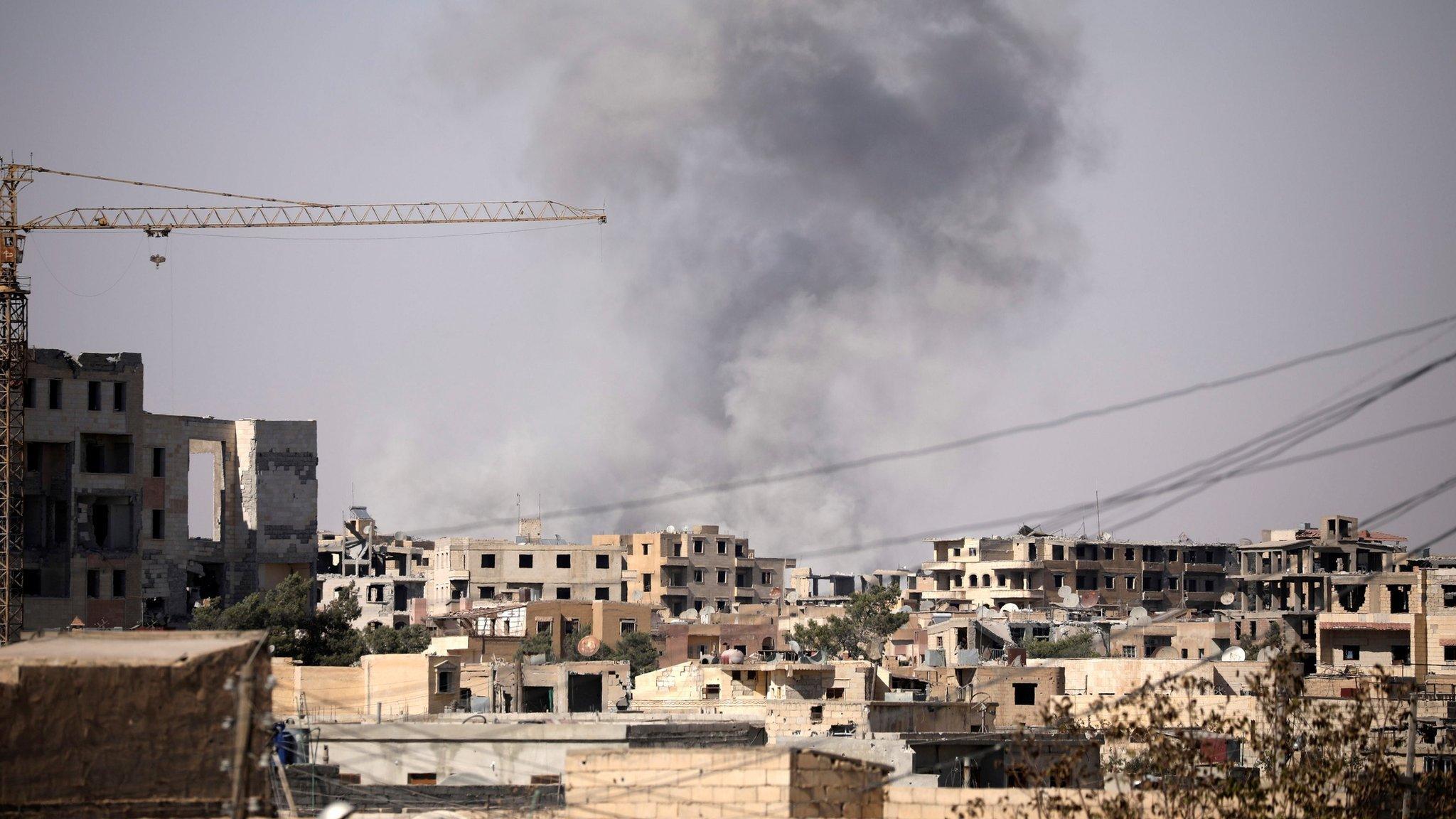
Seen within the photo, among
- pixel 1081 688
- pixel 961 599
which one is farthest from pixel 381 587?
pixel 1081 688

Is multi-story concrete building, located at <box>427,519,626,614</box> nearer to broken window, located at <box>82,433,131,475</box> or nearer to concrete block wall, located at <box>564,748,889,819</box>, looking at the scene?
broken window, located at <box>82,433,131,475</box>

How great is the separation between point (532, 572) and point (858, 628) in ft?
87.7

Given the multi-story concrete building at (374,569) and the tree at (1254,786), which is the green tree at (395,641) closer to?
the multi-story concrete building at (374,569)

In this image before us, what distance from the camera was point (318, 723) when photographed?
35875mm

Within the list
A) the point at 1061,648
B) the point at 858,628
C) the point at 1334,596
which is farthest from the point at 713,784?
the point at 1334,596

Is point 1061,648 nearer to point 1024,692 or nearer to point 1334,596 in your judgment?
point 1334,596

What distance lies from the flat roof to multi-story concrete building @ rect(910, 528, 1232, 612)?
321 ft

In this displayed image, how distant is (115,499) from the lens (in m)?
85.6

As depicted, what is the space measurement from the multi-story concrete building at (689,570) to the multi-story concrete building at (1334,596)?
106 feet

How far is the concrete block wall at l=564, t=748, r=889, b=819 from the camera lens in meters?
21.6

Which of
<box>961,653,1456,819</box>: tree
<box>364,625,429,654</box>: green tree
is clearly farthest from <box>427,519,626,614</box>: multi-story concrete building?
<box>961,653,1456,819</box>: tree

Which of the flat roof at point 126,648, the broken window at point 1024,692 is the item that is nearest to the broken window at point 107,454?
the broken window at point 1024,692

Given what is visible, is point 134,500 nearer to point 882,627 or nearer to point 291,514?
point 291,514

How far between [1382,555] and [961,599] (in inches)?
1085
